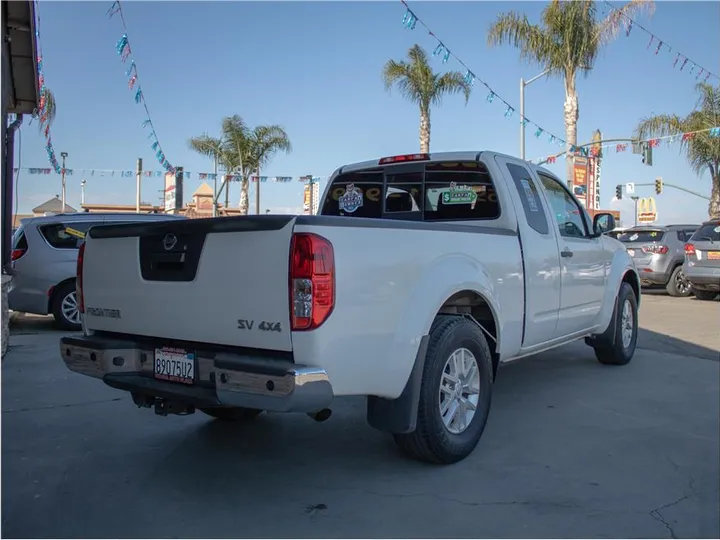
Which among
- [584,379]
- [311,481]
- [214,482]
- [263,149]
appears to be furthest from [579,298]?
[263,149]

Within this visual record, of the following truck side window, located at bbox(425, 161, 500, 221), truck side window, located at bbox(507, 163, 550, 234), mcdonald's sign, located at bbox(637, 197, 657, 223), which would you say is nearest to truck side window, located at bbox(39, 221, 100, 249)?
truck side window, located at bbox(425, 161, 500, 221)

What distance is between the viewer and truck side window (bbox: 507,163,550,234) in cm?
494

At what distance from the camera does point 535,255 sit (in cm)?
483

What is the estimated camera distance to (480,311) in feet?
14.4

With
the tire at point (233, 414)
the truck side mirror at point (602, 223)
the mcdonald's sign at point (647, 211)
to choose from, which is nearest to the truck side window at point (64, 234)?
the tire at point (233, 414)

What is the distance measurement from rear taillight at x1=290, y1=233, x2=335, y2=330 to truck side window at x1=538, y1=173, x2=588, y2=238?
3.05 meters

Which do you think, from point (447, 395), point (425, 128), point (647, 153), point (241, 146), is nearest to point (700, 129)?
point (647, 153)

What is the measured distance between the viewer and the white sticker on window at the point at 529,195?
5.02 metres

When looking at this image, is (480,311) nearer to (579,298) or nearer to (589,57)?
(579,298)

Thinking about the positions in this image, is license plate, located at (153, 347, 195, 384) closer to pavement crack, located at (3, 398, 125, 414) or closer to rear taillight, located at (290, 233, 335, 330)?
rear taillight, located at (290, 233, 335, 330)

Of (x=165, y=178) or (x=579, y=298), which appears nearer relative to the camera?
(x=579, y=298)

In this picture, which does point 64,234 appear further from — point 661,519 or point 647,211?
point 647,211

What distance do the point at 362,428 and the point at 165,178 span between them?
919 inches

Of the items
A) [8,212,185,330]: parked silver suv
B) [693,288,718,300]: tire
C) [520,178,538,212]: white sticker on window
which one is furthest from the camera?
[693,288,718,300]: tire
